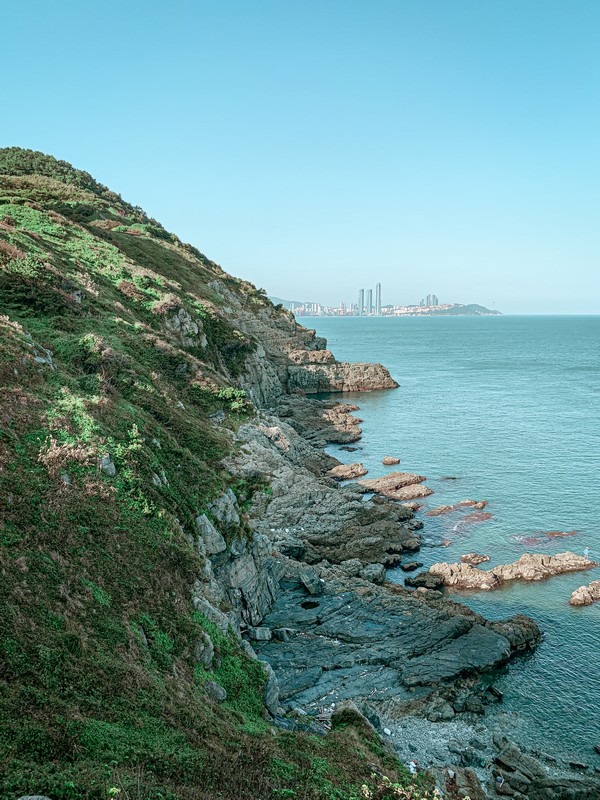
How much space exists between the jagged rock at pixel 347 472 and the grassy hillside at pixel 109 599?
23.5m

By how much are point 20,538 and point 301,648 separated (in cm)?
1738

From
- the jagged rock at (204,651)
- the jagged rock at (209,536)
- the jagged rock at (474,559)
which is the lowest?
the jagged rock at (474,559)

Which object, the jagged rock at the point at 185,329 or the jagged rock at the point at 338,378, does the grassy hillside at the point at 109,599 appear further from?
the jagged rock at the point at 338,378

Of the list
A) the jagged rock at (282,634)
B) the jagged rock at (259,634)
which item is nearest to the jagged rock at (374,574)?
the jagged rock at (282,634)

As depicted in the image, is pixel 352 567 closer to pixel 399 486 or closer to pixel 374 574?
pixel 374 574

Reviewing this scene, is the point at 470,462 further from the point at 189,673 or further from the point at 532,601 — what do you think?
the point at 189,673

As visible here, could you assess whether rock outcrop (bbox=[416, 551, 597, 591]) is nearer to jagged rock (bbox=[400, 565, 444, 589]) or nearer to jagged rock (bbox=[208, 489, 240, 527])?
jagged rock (bbox=[400, 565, 444, 589])

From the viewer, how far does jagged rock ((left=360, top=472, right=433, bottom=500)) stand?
55562 mm

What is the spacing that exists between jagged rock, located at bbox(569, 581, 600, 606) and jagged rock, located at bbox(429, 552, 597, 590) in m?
2.92

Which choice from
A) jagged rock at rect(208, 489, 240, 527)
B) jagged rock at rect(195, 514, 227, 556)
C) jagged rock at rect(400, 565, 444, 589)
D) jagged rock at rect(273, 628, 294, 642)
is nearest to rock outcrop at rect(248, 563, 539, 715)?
jagged rock at rect(273, 628, 294, 642)

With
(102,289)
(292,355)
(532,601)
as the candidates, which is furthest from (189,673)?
(292,355)

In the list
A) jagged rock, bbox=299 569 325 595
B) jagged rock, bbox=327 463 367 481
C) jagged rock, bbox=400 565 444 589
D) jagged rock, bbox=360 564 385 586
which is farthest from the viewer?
jagged rock, bbox=327 463 367 481

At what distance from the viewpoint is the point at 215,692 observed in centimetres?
1908

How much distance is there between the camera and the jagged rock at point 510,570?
128ft
